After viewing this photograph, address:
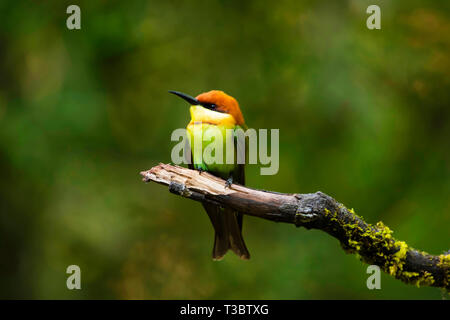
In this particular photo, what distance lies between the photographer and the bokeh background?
5.50 metres

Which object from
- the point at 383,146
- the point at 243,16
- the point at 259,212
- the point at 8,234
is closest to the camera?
the point at 259,212

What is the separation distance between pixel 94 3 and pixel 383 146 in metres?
3.45

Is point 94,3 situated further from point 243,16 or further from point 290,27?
point 290,27

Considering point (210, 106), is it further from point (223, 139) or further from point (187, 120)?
point (187, 120)

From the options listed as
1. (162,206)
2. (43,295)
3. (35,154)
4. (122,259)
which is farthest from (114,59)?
(43,295)

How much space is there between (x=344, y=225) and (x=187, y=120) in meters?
3.02

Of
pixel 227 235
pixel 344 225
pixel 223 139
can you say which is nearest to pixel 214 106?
pixel 223 139

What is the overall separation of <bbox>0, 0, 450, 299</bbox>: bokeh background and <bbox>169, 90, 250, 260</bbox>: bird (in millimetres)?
1526

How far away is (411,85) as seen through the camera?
5.69 metres

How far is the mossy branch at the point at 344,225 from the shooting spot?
3.06 metres

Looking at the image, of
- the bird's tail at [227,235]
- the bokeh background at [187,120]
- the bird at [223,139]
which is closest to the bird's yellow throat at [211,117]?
the bird at [223,139]

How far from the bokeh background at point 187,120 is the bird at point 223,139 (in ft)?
5.01

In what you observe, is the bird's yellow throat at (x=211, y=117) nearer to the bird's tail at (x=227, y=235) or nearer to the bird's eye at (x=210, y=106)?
the bird's eye at (x=210, y=106)

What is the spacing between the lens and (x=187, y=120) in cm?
578
